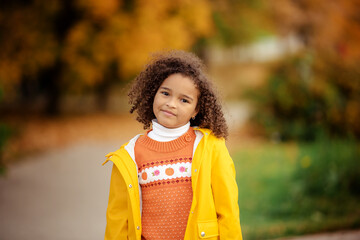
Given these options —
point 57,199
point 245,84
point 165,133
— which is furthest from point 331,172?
point 245,84

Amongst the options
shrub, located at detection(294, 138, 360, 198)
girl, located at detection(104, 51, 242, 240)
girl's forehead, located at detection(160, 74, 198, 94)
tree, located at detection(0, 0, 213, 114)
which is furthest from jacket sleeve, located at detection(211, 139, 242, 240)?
tree, located at detection(0, 0, 213, 114)

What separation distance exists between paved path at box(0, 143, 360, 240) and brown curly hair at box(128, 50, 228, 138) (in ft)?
6.81

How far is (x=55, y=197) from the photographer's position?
18.9 feet

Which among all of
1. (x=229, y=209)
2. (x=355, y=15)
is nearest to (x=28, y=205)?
(x=229, y=209)

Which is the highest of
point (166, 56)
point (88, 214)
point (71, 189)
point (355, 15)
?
point (355, 15)

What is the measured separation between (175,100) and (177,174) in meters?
0.42

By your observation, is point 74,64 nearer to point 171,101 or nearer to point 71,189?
point 71,189

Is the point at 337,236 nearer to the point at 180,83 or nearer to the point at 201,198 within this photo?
the point at 201,198

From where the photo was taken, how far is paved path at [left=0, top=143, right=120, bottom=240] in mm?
4539

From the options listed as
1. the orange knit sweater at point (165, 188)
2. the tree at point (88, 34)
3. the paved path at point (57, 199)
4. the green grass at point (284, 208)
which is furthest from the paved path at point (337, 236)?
the tree at point (88, 34)

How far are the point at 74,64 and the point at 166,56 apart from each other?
8.32 meters

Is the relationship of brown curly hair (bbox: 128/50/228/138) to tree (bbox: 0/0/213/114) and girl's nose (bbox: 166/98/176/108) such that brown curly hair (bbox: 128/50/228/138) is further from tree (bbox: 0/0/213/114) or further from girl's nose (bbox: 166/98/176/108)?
tree (bbox: 0/0/213/114)

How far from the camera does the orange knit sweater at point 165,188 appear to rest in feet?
6.73

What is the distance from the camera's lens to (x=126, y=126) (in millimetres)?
11555
